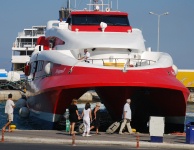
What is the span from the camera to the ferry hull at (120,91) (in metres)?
24.8

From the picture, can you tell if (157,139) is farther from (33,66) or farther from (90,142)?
(33,66)

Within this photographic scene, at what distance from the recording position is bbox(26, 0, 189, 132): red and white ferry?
2522 cm

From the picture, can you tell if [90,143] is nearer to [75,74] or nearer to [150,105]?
[75,74]

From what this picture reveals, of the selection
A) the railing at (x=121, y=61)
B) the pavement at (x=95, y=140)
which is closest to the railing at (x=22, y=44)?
the railing at (x=121, y=61)

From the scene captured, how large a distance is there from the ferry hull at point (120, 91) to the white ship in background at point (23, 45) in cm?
5117

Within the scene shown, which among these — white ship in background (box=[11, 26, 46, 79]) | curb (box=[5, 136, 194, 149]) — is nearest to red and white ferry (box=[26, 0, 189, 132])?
curb (box=[5, 136, 194, 149])

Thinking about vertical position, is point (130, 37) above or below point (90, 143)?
above

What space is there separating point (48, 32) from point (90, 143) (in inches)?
580

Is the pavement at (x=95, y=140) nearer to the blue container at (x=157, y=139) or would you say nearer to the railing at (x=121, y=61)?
the blue container at (x=157, y=139)

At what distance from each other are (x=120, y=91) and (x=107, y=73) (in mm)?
1972

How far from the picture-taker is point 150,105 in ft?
95.6

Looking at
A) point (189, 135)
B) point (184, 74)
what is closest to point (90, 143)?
point (189, 135)

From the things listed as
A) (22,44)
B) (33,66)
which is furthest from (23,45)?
(33,66)

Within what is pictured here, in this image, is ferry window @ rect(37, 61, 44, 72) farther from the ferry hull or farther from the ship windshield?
the ship windshield
